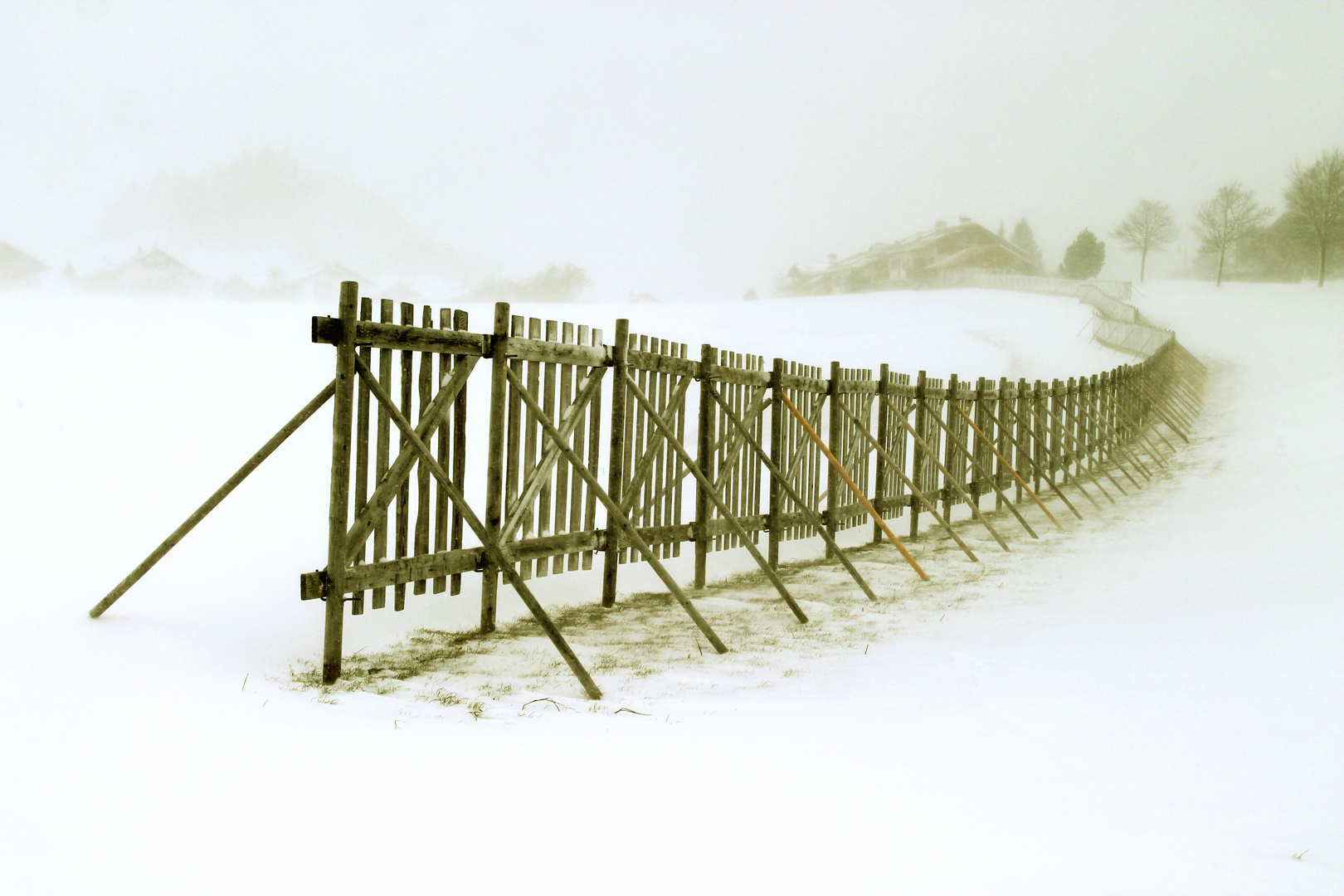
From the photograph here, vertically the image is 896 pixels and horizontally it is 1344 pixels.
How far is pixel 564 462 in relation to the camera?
22.1 ft

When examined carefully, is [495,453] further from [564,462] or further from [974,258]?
[974,258]

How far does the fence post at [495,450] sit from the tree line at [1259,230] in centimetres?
6448

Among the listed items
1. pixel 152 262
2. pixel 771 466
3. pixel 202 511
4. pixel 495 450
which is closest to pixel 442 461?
pixel 495 450

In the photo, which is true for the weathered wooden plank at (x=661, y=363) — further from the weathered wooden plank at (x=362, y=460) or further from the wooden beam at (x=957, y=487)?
the wooden beam at (x=957, y=487)

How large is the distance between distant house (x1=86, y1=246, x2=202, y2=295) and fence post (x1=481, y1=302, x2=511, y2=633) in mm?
68984

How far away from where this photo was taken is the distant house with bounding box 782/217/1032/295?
219 feet

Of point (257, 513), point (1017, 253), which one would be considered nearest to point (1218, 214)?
point (1017, 253)

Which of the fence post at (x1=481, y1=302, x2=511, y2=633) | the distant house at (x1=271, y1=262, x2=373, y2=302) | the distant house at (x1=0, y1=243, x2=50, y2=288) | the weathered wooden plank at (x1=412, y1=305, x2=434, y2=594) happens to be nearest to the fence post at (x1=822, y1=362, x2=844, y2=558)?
the fence post at (x1=481, y1=302, x2=511, y2=633)

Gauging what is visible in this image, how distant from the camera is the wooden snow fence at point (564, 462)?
5.04m

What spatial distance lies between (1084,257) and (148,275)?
7165 centimetres

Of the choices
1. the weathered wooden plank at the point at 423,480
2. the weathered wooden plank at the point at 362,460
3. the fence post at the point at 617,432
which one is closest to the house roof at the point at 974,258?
the fence post at the point at 617,432

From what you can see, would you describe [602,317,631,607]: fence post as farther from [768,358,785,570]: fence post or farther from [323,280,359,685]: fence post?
[323,280,359,685]: fence post

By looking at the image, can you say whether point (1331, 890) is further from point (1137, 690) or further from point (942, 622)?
point (942, 622)

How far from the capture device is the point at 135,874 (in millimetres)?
2475
